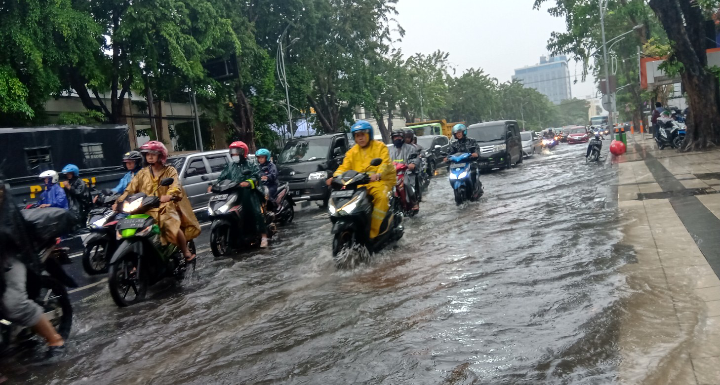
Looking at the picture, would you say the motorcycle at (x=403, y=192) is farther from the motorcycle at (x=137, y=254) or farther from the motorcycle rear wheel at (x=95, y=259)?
the motorcycle at (x=137, y=254)

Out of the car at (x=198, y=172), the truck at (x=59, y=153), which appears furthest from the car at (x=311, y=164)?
the truck at (x=59, y=153)

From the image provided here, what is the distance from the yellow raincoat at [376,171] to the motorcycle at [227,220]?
5.54ft

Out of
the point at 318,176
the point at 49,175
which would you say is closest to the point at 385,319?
the point at 49,175

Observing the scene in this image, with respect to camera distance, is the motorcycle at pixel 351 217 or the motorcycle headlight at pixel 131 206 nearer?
the motorcycle headlight at pixel 131 206

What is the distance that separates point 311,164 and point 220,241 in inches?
238

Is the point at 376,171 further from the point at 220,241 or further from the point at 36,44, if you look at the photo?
the point at 36,44

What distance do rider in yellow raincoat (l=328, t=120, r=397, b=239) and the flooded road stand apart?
1.89 feet

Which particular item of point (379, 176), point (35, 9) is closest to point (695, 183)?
point (379, 176)

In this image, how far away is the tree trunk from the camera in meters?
19.9

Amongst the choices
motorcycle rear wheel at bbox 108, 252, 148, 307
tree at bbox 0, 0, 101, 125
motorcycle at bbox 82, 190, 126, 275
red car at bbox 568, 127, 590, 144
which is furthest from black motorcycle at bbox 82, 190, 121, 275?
red car at bbox 568, 127, 590, 144

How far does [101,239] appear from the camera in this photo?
8.40 metres

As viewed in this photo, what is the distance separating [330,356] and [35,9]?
44.9 feet

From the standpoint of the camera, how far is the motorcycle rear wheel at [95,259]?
866 cm

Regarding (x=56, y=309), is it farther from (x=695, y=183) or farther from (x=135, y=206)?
(x=695, y=183)
